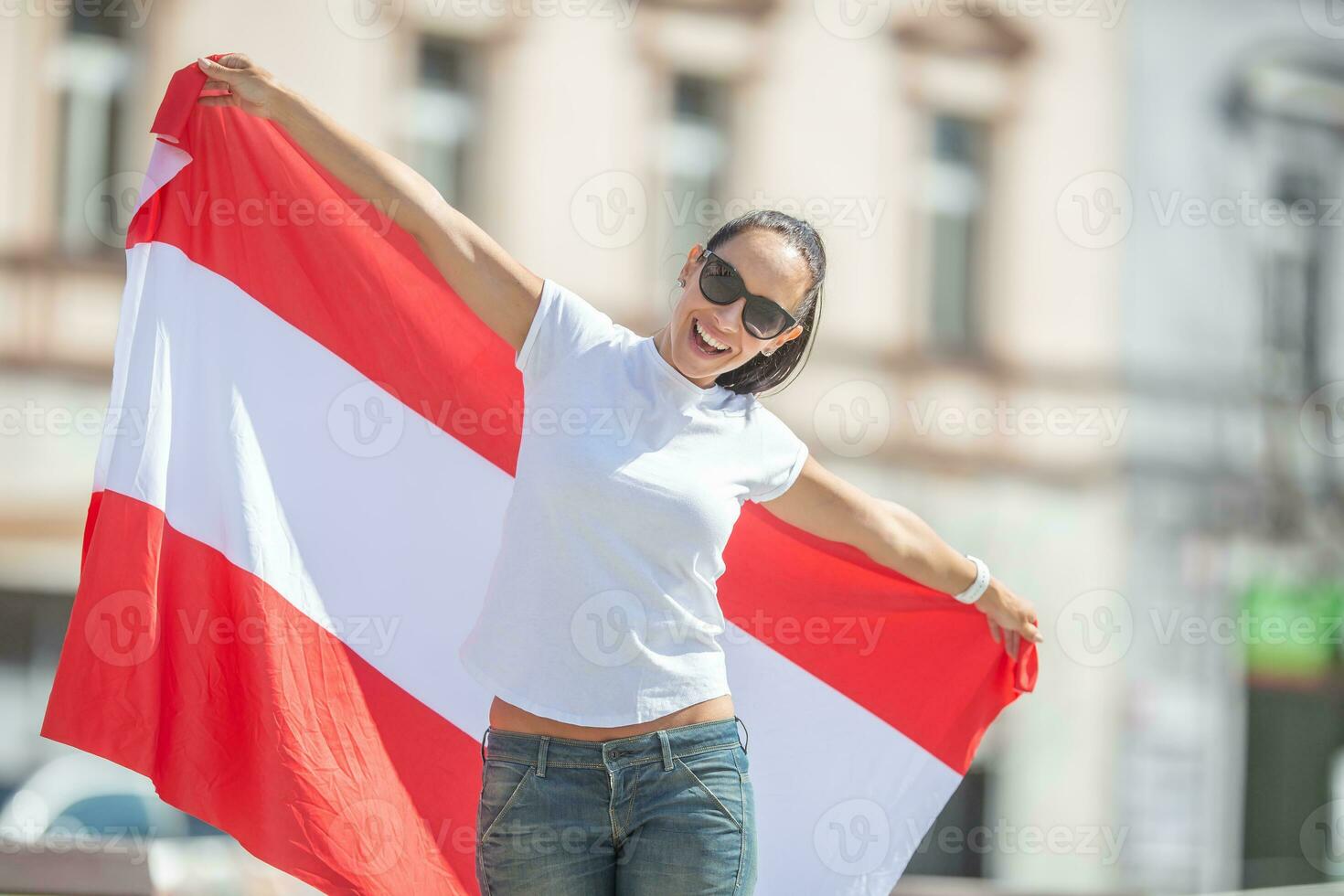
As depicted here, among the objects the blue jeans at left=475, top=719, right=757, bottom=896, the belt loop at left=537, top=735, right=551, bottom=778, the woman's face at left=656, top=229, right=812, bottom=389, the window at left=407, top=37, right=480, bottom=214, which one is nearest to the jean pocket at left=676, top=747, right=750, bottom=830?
the blue jeans at left=475, top=719, right=757, bottom=896

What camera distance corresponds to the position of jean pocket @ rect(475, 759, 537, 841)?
Answer: 245 cm

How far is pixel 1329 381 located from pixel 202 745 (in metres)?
12.1

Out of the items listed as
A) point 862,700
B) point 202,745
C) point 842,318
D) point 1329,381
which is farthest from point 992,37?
point 202,745

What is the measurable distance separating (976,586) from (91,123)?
7565mm

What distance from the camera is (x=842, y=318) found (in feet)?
37.2

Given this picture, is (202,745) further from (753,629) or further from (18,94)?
(18,94)

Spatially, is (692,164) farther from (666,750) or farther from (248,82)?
(666,750)

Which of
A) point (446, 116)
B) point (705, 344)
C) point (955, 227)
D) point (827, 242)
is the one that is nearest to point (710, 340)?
point (705, 344)

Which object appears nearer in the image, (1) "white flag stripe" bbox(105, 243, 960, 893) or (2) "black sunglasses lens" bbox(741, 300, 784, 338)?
(2) "black sunglasses lens" bbox(741, 300, 784, 338)

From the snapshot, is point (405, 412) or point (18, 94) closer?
point (405, 412)

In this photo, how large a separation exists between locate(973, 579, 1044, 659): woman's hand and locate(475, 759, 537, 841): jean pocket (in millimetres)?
1409

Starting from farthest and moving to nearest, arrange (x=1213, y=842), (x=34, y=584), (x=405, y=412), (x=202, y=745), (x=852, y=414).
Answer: (x=1213, y=842)
(x=852, y=414)
(x=34, y=584)
(x=405, y=412)
(x=202, y=745)

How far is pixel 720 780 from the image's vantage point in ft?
8.31

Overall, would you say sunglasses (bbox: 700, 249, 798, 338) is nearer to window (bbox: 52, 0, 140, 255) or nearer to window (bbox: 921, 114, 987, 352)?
window (bbox: 52, 0, 140, 255)
